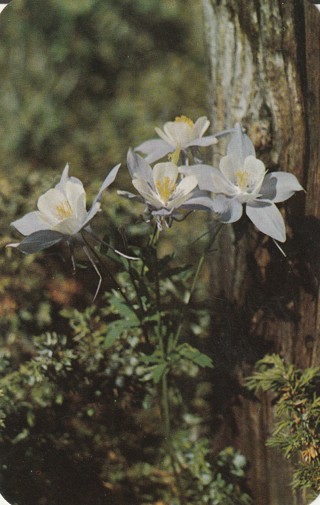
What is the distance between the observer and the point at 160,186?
2.79 ft

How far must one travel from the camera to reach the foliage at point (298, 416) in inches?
38.4

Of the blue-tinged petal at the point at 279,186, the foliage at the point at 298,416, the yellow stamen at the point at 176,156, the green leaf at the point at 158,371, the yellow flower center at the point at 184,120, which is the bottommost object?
the foliage at the point at 298,416

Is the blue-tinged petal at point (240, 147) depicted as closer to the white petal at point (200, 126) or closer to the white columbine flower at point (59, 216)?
the white petal at point (200, 126)

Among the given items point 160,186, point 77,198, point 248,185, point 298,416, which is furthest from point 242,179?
point 298,416

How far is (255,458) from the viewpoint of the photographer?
1.05m

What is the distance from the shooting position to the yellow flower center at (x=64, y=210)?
854mm

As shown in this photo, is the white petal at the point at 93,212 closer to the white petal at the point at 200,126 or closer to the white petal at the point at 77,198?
the white petal at the point at 77,198

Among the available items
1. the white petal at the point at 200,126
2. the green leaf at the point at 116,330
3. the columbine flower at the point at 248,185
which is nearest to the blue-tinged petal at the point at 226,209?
the columbine flower at the point at 248,185

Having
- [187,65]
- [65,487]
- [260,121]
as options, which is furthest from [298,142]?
[65,487]

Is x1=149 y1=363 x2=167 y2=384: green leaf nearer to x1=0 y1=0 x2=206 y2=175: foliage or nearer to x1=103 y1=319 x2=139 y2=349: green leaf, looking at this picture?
x1=103 y1=319 x2=139 y2=349: green leaf

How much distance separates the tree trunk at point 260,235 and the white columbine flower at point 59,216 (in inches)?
10.2

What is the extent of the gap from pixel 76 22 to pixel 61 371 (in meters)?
0.52

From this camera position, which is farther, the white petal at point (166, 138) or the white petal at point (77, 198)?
the white petal at point (166, 138)

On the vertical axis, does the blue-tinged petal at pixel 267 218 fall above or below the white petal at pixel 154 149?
below
